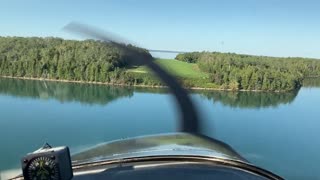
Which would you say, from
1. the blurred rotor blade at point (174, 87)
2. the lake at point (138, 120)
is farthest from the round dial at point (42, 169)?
the lake at point (138, 120)

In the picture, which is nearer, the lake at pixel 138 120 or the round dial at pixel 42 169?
the round dial at pixel 42 169

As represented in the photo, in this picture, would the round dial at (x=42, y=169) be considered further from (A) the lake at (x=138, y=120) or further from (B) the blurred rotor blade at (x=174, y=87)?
(A) the lake at (x=138, y=120)

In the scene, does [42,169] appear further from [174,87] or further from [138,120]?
[138,120]

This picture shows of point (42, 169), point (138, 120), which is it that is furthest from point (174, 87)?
point (138, 120)

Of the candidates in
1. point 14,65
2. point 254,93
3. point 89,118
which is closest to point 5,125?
point 89,118

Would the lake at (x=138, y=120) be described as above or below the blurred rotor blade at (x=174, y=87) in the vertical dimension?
below

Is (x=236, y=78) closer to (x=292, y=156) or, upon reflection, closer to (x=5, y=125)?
(x=292, y=156)

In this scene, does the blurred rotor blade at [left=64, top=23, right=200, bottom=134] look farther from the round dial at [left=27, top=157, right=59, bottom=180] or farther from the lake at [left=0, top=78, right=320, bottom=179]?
the lake at [left=0, top=78, right=320, bottom=179]
